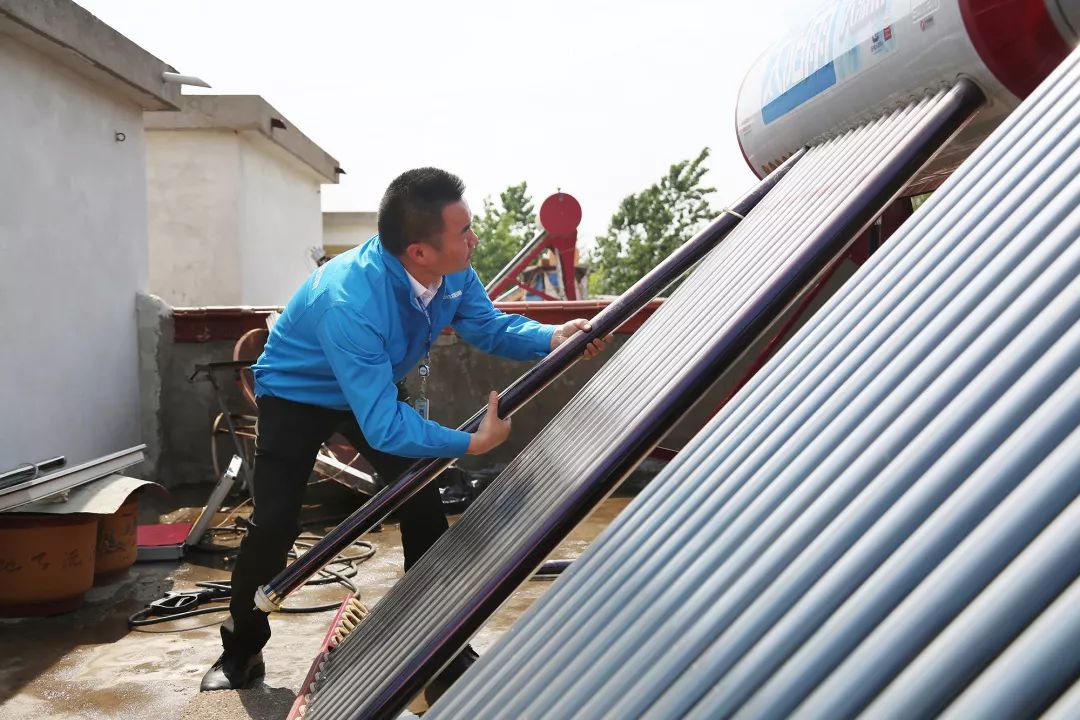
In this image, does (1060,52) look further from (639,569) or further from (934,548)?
(934,548)

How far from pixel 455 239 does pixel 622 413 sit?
2.98ft

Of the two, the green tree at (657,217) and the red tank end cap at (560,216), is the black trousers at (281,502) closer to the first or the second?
the red tank end cap at (560,216)

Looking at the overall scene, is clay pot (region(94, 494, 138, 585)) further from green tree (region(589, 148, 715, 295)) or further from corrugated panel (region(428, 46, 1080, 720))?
green tree (region(589, 148, 715, 295))

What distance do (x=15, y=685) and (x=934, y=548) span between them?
388cm

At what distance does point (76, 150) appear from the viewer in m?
7.25

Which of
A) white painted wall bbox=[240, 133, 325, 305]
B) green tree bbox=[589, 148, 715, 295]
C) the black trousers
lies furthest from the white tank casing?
green tree bbox=[589, 148, 715, 295]

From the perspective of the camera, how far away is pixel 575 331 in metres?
3.45

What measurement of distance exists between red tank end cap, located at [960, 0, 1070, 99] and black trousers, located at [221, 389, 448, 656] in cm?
218

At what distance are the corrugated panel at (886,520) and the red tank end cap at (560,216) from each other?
10.2 m

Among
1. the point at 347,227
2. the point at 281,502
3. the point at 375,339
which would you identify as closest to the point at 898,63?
the point at 375,339

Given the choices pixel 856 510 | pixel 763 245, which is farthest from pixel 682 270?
pixel 856 510

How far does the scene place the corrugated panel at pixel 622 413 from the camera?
6.64ft

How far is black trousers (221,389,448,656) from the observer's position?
3.38m

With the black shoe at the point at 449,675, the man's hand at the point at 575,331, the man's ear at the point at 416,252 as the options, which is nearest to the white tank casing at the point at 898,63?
the man's hand at the point at 575,331
